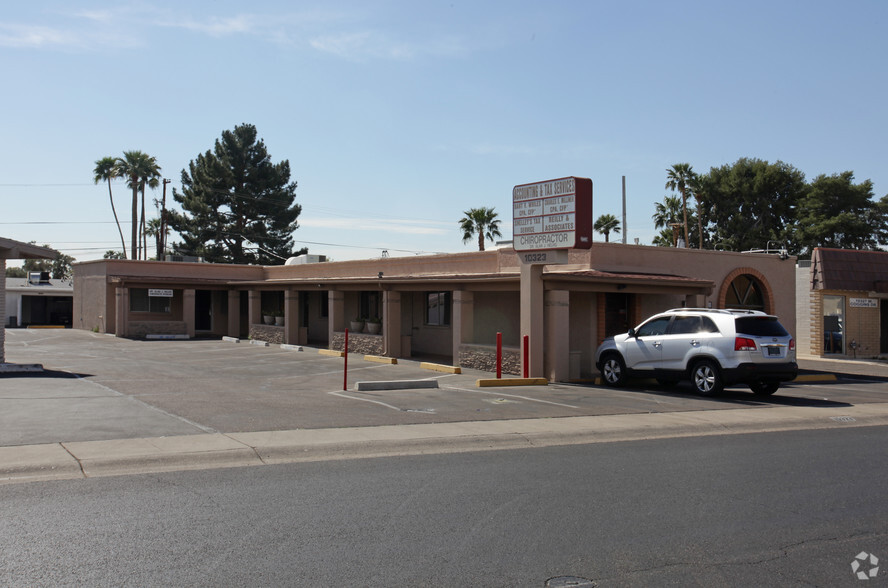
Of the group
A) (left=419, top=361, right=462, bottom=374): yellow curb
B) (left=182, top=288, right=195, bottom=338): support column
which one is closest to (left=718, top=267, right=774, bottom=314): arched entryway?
(left=419, top=361, right=462, bottom=374): yellow curb

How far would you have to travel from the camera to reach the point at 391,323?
26469 millimetres

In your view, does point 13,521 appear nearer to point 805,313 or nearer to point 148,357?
point 148,357

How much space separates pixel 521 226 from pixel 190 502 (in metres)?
13.8

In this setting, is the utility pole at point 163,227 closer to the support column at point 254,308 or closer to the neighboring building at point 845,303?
the support column at point 254,308

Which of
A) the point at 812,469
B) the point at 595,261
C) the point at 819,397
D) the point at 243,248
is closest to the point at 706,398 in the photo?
the point at 819,397

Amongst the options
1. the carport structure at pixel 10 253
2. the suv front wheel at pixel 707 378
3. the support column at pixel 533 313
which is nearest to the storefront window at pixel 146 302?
the carport structure at pixel 10 253

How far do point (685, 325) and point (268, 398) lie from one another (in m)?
9.43

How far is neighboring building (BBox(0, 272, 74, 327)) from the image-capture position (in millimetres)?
50656

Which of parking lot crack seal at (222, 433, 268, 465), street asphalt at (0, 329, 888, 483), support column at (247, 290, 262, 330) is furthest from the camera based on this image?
support column at (247, 290, 262, 330)

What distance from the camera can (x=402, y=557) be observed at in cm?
578

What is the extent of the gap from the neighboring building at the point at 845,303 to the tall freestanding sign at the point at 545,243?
16166 millimetres

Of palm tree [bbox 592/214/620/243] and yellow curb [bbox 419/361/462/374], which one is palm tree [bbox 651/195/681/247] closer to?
palm tree [bbox 592/214/620/243]

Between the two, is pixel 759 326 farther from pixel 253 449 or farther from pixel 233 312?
pixel 233 312

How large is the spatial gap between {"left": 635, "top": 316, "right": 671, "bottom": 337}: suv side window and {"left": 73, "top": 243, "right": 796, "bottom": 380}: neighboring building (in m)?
1.70
